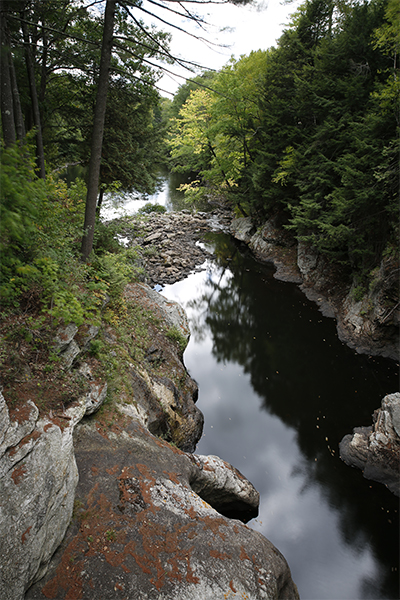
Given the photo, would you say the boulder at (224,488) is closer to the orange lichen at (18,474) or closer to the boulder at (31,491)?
the boulder at (31,491)

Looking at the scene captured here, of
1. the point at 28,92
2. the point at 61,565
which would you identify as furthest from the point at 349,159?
the point at 61,565

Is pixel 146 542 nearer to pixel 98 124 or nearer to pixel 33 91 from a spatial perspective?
pixel 98 124

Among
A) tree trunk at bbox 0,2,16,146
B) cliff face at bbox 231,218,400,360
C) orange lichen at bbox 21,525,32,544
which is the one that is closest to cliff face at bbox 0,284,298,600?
orange lichen at bbox 21,525,32,544

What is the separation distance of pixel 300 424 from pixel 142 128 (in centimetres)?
1253

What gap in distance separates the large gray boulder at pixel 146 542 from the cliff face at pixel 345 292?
8574 millimetres

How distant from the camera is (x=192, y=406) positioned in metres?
8.09

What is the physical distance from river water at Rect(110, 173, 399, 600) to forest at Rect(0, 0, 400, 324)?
385 cm

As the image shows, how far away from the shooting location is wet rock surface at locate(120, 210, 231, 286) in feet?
54.9

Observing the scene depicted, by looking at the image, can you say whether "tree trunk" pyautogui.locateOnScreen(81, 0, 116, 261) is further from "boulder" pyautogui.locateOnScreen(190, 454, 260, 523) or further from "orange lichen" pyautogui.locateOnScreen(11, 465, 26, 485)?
"boulder" pyautogui.locateOnScreen(190, 454, 260, 523)

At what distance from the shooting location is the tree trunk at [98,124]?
6067mm

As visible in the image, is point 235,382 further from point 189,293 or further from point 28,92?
point 28,92

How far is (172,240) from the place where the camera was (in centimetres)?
2106

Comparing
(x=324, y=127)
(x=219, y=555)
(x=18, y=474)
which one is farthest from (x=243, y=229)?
(x=18, y=474)

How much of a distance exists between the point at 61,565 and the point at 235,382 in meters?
7.28
